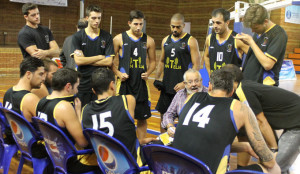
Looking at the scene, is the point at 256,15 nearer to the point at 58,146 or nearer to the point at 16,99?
the point at 58,146

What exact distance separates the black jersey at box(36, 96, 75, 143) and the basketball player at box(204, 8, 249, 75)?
2.29 m

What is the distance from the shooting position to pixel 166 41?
201 inches

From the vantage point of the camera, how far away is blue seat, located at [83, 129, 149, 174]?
2.34 m

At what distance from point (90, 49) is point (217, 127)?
2.83m

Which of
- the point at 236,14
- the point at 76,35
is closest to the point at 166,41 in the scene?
the point at 76,35

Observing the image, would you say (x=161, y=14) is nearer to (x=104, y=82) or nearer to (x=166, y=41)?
(x=166, y=41)

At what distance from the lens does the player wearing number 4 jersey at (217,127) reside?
7.67 feet

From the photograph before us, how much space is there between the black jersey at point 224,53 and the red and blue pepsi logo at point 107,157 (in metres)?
2.56

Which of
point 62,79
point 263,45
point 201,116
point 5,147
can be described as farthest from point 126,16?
point 201,116

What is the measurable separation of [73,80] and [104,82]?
37cm

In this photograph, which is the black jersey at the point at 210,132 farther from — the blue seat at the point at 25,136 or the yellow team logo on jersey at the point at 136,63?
the yellow team logo on jersey at the point at 136,63

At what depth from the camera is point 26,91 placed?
3504 mm

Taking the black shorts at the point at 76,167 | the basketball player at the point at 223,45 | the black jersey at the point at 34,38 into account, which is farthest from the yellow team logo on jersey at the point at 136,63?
the black shorts at the point at 76,167

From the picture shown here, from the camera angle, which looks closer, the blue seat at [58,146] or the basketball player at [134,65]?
the blue seat at [58,146]
